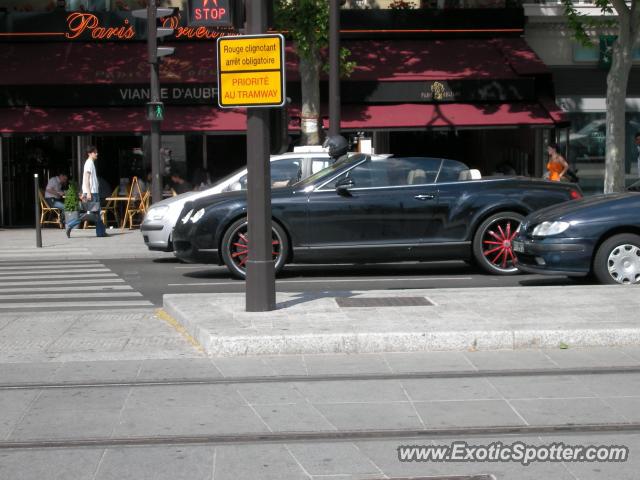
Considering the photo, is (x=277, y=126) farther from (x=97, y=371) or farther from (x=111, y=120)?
(x=111, y=120)

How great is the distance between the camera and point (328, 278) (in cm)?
1445

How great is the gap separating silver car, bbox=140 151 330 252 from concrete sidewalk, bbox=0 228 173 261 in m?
1.74

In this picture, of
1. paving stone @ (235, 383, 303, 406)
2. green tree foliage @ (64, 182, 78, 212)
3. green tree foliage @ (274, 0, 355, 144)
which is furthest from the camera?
green tree foliage @ (64, 182, 78, 212)

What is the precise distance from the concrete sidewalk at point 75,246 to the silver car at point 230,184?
1.74 metres

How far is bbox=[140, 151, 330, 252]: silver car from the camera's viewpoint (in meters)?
16.5

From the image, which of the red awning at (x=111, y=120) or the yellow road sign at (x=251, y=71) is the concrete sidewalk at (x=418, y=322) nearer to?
the yellow road sign at (x=251, y=71)

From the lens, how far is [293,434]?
6.40 metres

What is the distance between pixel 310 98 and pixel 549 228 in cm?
1149

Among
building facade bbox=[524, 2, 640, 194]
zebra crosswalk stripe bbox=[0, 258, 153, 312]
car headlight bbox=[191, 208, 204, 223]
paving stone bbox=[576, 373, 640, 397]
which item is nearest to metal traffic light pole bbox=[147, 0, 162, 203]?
zebra crosswalk stripe bbox=[0, 258, 153, 312]

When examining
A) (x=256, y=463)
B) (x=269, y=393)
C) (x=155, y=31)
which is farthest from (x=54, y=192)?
(x=256, y=463)

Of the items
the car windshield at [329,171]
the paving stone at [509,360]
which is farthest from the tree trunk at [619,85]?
the paving stone at [509,360]

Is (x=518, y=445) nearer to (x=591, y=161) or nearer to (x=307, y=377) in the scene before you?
(x=307, y=377)

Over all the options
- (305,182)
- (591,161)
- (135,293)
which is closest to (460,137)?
(591,161)

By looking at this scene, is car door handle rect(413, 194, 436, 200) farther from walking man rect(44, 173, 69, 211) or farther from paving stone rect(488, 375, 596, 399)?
walking man rect(44, 173, 69, 211)
